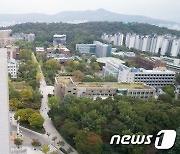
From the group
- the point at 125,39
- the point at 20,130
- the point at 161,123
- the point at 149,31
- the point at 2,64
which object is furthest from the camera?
the point at 149,31

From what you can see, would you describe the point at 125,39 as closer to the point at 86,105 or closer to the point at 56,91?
the point at 56,91

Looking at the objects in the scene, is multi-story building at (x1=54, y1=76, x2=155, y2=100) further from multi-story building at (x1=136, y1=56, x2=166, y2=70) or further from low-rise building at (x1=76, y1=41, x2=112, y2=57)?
low-rise building at (x1=76, y1=41, x2=112, y2=57)

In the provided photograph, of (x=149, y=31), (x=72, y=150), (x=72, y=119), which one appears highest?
(x=149, y=31)

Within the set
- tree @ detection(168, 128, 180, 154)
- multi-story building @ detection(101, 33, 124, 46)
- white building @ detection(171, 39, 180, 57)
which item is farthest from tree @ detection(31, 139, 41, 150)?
multi-story building @ detection(101, 33, 124, 46)

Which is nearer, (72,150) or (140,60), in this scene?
(72,150)

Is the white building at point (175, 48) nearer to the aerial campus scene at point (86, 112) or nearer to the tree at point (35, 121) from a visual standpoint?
the aerial campus scene at point (86, 112)

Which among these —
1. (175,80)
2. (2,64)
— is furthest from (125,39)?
(2,64)

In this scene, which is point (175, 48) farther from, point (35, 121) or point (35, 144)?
point (35, 144)
